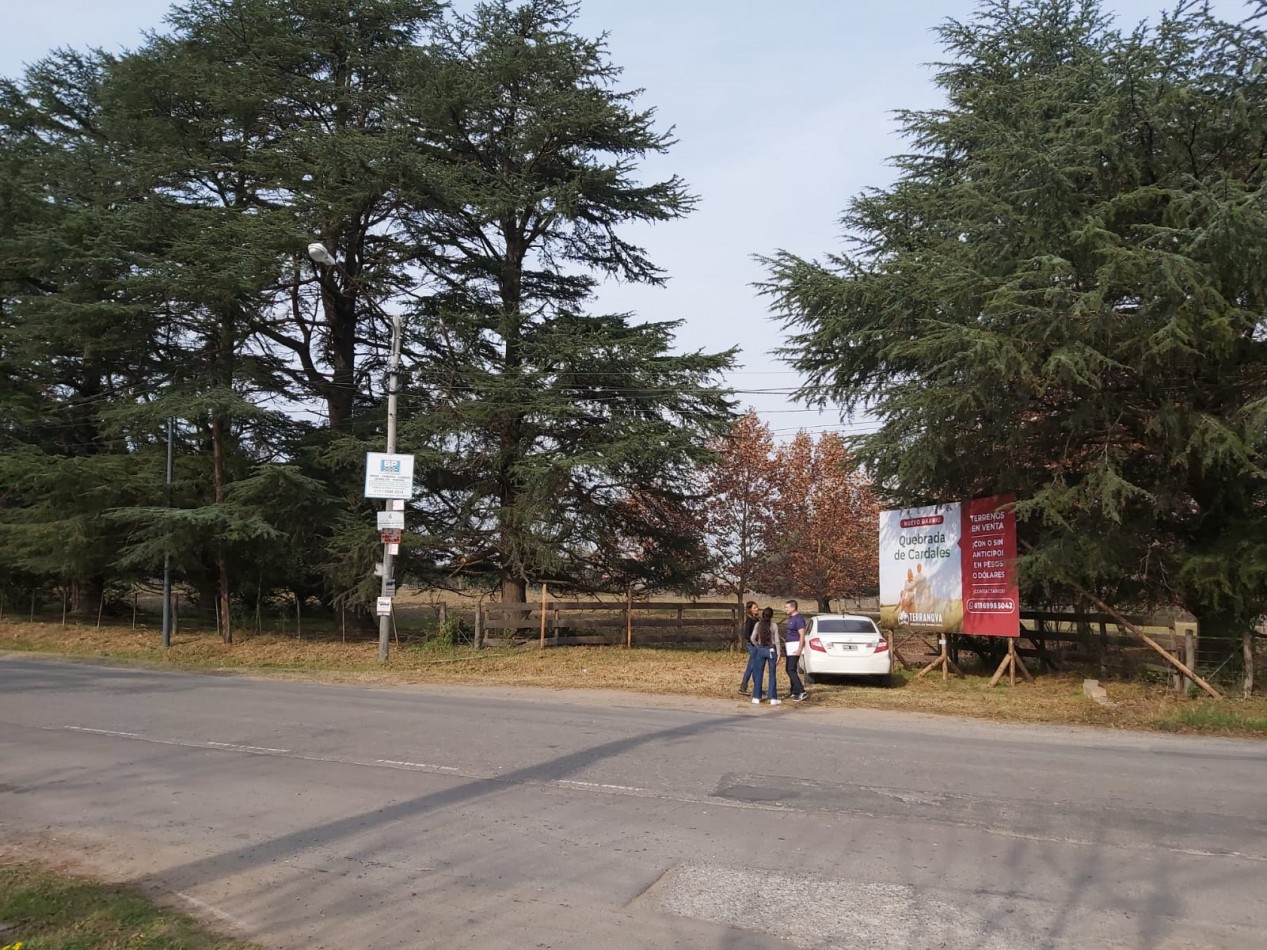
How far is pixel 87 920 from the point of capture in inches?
199

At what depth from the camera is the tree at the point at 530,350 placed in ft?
84.9

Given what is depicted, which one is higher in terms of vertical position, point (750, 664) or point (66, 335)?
point (66, 335)

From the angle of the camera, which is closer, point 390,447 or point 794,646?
point 794,646

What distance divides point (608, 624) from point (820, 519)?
17.1m

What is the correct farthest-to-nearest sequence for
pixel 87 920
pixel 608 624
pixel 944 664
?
pixel 608 624 < pixel 944 664 < pixel 87 920

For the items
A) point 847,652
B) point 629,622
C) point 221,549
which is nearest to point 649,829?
point 847,652

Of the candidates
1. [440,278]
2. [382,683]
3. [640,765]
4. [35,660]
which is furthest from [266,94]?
[640,765]

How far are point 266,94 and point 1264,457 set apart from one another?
89.4 feet

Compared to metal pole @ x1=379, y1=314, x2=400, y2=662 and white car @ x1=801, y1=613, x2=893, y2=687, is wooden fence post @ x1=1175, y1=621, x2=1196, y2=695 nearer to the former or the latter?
white car @ x1=801, y1=613, x2=893, y2=687

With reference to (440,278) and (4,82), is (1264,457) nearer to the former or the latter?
(440,278)

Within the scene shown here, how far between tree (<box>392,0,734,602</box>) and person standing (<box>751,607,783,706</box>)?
9508 millimetres

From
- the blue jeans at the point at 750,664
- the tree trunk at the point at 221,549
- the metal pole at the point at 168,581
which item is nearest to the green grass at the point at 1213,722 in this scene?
the blue jeans at the point at 750,664

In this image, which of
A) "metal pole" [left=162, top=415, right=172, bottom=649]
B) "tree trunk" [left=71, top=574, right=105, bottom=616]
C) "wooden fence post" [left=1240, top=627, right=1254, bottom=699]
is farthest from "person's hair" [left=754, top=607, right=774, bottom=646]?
"tree trunk" [left=71, top=574, right=105, bottom=616]

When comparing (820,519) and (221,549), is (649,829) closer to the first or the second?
(221,549)
